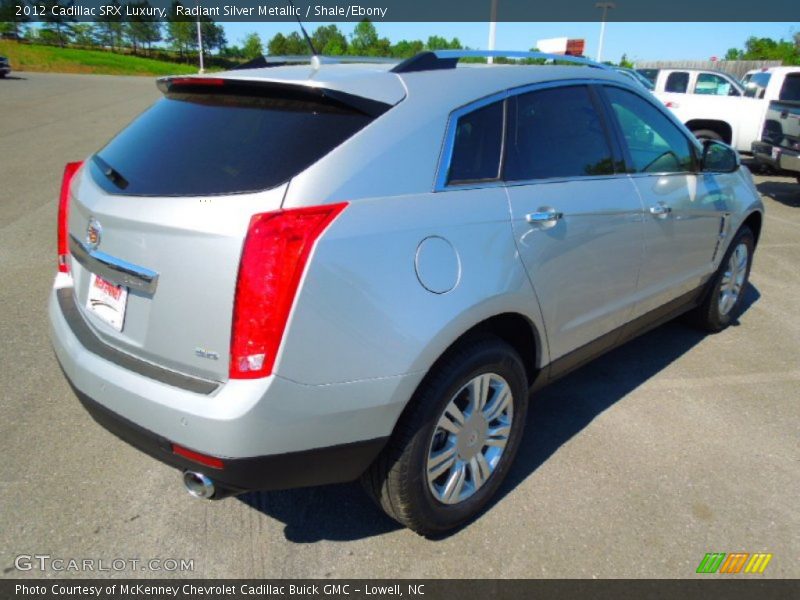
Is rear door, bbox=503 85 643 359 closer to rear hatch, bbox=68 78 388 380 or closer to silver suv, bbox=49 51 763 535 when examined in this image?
silver suv, bbox=49 51 763 535

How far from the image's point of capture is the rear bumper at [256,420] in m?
1.83

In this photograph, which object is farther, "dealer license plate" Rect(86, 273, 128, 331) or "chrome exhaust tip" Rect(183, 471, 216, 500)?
"dealer license plate" Rect(86, 273, 128, 331)

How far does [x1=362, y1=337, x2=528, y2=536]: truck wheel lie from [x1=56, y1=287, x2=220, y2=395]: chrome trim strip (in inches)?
27.6

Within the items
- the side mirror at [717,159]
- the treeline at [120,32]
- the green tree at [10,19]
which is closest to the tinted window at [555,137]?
the side mirror at [717,159]

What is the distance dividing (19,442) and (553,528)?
2480mm

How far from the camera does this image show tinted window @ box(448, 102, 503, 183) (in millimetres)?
2318

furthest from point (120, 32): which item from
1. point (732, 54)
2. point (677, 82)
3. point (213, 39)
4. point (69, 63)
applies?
point (677, 82)

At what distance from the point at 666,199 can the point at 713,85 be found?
39.2 feet

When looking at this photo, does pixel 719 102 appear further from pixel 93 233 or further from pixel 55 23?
pixel 55 23

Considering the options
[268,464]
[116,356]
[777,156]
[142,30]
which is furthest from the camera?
[142,30]

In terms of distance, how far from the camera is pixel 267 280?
1.79 meters

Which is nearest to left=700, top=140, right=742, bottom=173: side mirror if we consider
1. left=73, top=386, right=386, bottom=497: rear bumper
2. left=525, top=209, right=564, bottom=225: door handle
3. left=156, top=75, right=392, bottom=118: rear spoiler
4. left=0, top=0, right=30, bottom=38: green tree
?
left=525, top=209, right=564, bottom=225: door handle

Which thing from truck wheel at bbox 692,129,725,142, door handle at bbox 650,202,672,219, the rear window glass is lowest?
truck wheel at bbox 692,129,725,142
